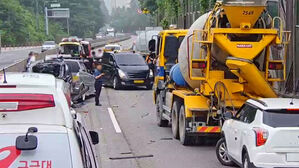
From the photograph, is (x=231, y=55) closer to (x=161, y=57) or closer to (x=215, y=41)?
A: (x=215, y=41)

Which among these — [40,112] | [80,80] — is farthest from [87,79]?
[40,112]

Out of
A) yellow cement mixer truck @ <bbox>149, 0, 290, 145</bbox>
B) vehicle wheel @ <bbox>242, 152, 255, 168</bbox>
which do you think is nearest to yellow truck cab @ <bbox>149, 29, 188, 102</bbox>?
yellow cement mixer truck @ <bbox>149, 0, 290, 145</bbox>

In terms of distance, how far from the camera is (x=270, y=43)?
1392 cm

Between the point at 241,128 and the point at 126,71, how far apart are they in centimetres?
2005

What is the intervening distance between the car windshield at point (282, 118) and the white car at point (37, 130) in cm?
491

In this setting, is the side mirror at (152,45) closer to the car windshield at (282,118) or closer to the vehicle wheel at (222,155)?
the vehicle wheel at (222,155)

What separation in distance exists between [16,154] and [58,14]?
428ft

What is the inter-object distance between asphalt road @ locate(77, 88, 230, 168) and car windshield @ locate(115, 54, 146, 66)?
6.84 metres

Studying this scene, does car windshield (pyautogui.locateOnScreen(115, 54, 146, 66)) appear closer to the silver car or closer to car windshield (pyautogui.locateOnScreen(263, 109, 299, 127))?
the silver car

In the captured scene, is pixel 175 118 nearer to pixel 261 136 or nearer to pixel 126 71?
pixel 261 136

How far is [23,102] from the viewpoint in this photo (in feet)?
17.2

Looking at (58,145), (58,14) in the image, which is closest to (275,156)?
(58,145)

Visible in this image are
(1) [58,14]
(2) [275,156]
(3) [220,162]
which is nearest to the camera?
(2) [275,156]

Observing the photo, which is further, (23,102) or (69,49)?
(69,49)
